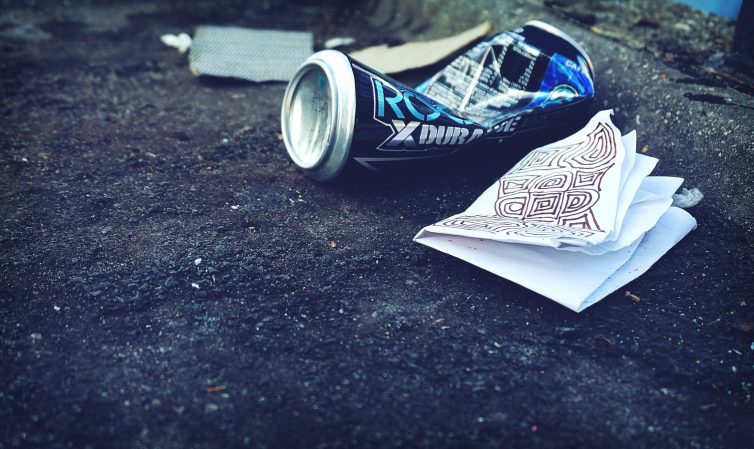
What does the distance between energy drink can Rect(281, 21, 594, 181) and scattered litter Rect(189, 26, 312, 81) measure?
0.82 metres

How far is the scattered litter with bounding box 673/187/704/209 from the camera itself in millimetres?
1804

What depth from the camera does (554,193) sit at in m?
1.65

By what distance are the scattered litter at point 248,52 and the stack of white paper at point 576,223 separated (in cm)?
137

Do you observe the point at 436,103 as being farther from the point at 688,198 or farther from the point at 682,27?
the point at 682,27

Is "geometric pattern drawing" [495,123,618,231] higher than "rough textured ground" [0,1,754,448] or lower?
higher

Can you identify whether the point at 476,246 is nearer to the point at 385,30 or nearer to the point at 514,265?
the point at 514,265

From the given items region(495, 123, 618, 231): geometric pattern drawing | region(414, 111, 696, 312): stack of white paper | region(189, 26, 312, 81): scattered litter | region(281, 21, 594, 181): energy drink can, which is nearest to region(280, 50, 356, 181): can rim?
region(281, 21, 594, 181): energy drink can

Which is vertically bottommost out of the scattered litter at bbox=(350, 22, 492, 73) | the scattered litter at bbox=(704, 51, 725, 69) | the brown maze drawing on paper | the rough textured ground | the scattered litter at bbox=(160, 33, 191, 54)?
the rough textured ground

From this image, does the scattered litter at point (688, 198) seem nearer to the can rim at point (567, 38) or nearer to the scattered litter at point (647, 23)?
the can rim at point (567, 38)

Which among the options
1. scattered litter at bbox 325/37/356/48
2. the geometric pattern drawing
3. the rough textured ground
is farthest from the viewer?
scattered litter at bbox 325/37/356/48

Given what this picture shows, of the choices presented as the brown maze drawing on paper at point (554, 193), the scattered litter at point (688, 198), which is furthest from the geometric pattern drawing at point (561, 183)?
the scattered litter at point (688, 198)

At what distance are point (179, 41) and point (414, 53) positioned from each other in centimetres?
120

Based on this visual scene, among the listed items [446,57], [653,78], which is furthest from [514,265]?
[446,57]

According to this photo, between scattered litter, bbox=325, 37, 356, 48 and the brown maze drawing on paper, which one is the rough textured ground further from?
scattered litter, bbox=325, 37, 356, 48
